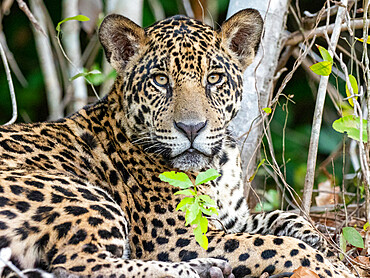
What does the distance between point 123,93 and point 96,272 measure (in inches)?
79.1

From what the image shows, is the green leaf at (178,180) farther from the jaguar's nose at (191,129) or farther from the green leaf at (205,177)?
the jaguar's nose at (191,129)

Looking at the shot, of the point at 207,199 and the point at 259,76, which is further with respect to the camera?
the point at 259,76

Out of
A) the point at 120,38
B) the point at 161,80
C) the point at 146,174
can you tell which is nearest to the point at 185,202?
the point at 146,174

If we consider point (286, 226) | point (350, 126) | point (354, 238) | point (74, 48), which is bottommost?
point (286, 226)

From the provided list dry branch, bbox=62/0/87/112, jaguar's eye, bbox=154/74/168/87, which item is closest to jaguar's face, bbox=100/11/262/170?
jaguar's eye, bbox=154/74/168/87

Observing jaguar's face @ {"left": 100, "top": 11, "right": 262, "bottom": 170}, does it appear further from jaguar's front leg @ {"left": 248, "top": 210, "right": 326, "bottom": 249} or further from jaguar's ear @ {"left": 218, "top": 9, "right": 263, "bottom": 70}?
jaguar's front leg @ {"left": 248, "top": 210, "right": 326, "bottom": 249}

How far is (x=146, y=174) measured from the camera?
5652mm

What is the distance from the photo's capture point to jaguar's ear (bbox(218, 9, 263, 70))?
6.07m

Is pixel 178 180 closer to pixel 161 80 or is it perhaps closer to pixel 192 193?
pixel 192 193

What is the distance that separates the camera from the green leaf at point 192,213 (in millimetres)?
4195

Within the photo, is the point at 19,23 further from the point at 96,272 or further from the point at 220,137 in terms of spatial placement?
the point at 96,272

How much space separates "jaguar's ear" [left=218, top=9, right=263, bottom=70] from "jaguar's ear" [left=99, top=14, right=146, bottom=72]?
84 centimetres

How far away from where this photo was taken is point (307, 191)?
5.85 meters

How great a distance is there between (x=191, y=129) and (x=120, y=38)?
1.33 meters
